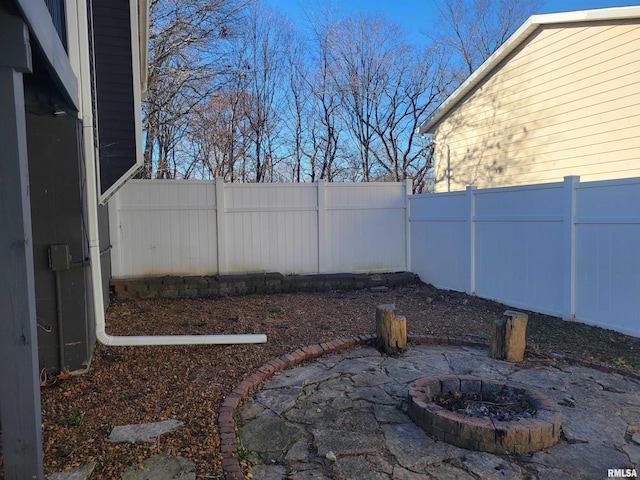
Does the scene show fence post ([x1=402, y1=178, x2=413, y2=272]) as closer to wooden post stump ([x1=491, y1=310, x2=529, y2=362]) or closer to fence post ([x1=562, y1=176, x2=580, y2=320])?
fence post ([x1=562, y1=176, x2=580, y2=320])

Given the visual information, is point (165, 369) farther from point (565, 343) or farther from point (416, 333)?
point (565, 343)

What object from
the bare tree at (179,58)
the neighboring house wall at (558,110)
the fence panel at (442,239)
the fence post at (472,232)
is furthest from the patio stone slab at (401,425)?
the bare tree at (179,58)

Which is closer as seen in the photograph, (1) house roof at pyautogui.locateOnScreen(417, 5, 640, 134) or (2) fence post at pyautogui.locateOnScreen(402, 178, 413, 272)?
(1) house roof at pyautogui.locateOnScreen(417, 5, 640, 134)

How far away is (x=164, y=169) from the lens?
13.6 metres

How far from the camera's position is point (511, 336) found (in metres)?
3.92

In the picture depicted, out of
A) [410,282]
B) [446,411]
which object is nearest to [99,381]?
[446,411]

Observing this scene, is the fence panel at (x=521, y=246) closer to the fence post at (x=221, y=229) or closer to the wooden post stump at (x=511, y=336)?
the wooden post stump at (x=511, y=336)

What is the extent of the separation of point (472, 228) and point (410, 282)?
168 centimetres

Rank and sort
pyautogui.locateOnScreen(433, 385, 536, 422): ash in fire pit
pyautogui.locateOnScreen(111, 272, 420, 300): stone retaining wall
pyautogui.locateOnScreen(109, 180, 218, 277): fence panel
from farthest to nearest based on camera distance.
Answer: pyautogui.locateOnScreen(109, 180, 218, 277): fence panel < pyautogui.locateOnScreen(111, 272, 420, 300): stone retaining wall < pyautogui.locateOnScreen(433, 385, 536, 422): ash in fire pit

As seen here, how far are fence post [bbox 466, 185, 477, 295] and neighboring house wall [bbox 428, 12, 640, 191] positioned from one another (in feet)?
8.52

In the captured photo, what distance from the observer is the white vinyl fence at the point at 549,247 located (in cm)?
441

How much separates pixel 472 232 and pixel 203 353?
14.1 feet

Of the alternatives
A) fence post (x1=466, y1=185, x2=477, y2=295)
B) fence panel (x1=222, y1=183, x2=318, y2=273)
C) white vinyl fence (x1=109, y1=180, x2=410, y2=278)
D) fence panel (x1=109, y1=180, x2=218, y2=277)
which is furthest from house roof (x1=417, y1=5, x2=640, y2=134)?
fence panel (x1=109, y1=180, x2=218, y2=277)

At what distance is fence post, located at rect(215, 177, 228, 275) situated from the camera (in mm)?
6969
